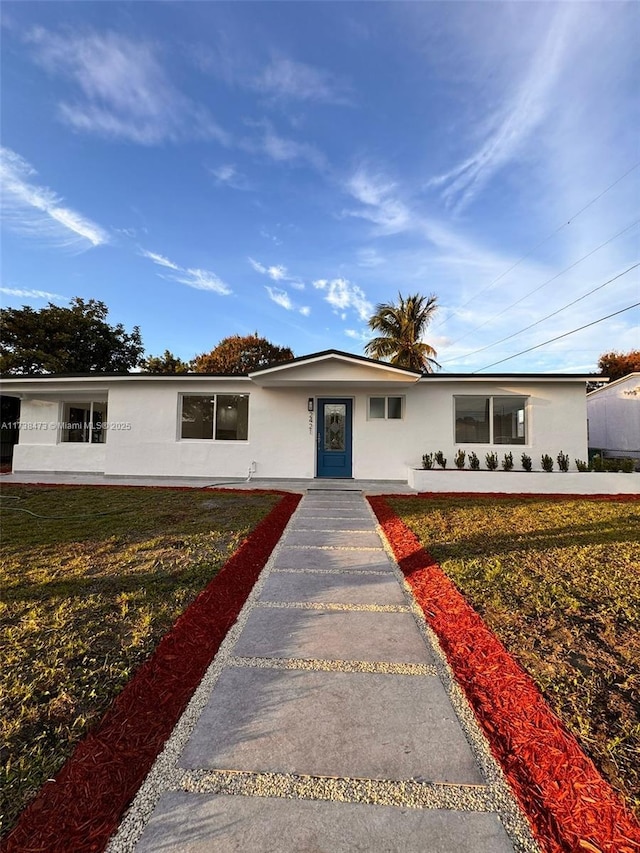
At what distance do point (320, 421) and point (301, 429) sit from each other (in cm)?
59

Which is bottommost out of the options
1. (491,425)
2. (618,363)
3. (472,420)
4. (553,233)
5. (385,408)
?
(491,425)

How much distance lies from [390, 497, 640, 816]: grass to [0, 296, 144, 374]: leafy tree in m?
20.1

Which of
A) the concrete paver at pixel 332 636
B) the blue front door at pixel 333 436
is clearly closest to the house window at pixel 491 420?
the blue front door at pixel 333 436

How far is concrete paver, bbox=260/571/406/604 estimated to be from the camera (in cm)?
331

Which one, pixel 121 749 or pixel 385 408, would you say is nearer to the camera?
pixel 121 749

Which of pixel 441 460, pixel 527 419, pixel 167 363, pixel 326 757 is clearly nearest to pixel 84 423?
pixel 441 460

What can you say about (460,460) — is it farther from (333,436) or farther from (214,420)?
(214,420)

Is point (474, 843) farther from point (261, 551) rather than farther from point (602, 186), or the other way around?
point (602, 186)

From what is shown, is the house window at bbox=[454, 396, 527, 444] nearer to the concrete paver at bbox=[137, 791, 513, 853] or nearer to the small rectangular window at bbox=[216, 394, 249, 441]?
the small rectangular window at bbox=[216, 394, 249, 441]

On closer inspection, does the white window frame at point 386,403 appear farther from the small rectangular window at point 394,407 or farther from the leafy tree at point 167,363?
the leafy tree at point 167,363

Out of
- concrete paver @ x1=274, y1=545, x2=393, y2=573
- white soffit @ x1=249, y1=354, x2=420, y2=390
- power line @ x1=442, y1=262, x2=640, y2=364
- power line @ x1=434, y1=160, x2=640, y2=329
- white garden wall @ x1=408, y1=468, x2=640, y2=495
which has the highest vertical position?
power line @ x1=434, y1=160, x2=640, y2=329

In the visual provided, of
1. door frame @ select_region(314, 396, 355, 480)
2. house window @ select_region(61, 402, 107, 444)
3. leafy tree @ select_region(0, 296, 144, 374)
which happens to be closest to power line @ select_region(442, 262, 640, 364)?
door frame @ select_region(314, 396, 355, 480)

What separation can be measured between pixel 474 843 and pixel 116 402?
12.0m

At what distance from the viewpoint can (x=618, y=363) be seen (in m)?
28.8
